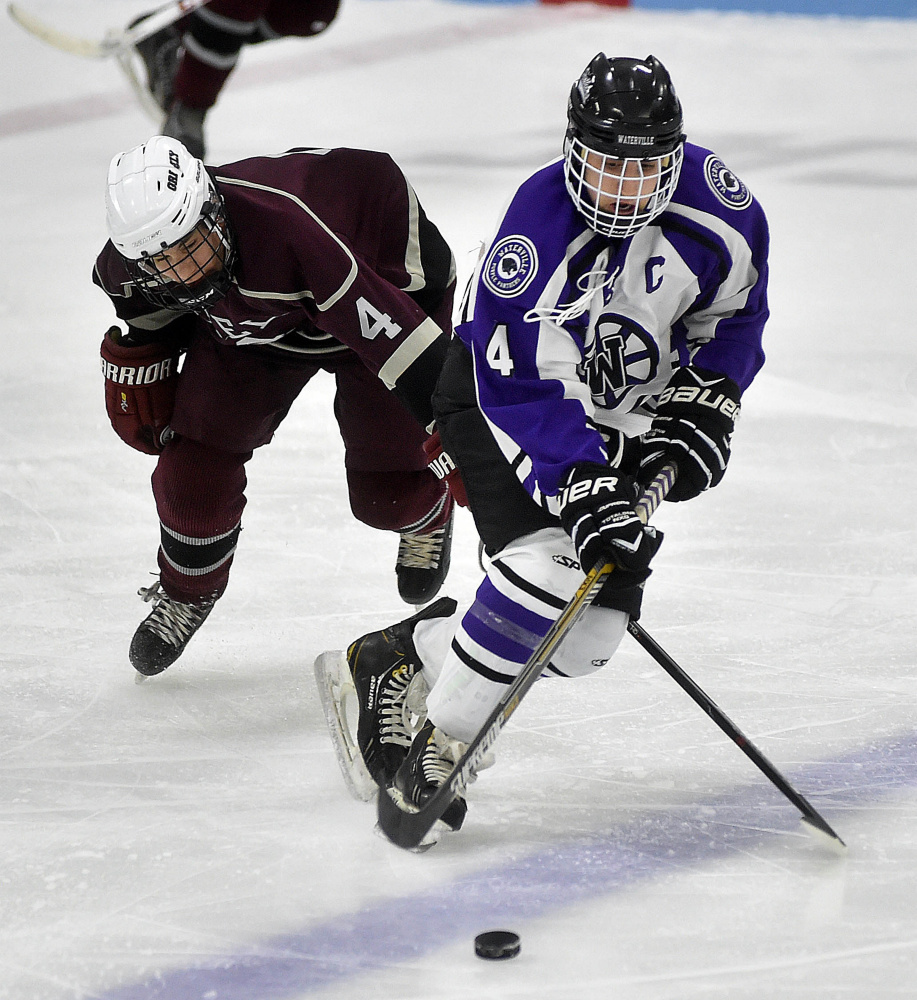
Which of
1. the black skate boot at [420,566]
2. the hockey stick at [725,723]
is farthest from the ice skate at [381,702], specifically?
the black skate boot at [420,566]

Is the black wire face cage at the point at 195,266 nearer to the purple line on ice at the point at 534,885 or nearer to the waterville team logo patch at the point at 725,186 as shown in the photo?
the waterville team logo patch at the point at 725,186

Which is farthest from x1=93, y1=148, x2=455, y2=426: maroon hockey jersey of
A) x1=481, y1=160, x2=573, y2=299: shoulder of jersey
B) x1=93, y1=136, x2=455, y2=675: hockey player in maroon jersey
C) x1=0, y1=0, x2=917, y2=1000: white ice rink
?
x1=0, y1=0, x2=917, y2=1000: white ice rink

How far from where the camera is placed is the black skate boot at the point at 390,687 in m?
1.99

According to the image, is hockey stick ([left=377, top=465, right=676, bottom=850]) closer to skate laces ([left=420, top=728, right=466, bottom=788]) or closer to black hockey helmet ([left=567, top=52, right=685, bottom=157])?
skate laces ([left=420, top=728, right=466, bottom=788])

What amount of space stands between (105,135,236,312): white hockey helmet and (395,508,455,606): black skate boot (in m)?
0.67

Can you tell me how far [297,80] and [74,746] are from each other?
5038mm

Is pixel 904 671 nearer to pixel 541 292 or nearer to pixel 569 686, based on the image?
pixel 569 686

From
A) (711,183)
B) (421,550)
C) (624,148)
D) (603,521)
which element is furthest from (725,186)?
(421,550)

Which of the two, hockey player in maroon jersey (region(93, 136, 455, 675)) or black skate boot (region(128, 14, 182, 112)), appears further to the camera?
black skate boot (region(128, 14, 182, 112))

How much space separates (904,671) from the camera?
228 cm

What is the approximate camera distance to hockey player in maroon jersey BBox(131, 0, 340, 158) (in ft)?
16.1

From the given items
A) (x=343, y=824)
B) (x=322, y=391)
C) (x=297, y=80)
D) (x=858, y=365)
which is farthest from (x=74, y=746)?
(x=297, y=80)

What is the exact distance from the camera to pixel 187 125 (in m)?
5.01

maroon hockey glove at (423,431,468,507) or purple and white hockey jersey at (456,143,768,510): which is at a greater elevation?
purple and white hockey jersey at (456,143,768,510)
